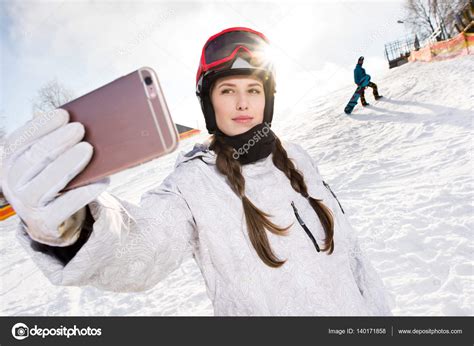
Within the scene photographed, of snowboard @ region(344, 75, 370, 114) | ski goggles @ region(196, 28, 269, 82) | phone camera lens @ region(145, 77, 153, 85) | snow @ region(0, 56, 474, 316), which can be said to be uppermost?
ski goggles @ region(196, 28, 269, 82)

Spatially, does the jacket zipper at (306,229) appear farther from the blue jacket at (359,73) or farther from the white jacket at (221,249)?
the blue jacket at (359,73)

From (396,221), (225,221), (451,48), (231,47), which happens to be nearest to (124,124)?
(225,221)

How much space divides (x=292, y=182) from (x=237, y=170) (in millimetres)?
302

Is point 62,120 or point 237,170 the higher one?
point 62,120

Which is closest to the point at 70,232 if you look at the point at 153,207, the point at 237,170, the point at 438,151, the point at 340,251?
the point at 153,207

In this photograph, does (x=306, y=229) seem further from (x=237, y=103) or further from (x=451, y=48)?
(x=451, y=48)

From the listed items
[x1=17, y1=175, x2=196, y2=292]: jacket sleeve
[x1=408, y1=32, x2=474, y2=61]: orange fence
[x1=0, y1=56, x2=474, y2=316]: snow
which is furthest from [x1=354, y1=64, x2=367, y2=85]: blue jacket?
[x1=17, y1=175, x2=196, y2=292]: jacket sleeve

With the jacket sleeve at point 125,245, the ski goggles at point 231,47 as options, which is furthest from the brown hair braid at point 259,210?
the ski goggles at point 231,47

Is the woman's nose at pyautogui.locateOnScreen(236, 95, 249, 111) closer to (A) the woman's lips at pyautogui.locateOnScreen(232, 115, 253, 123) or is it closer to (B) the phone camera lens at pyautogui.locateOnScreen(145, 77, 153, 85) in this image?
(A) the woman's lips at pyautogui.locateOnScreen(232, 115, 253, 123)

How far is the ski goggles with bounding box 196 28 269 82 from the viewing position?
162 centimetres

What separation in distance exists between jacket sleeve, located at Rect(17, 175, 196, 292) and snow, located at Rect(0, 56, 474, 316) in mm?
935

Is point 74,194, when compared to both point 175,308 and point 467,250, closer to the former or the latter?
point 175,308

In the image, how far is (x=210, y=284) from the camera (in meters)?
1.14

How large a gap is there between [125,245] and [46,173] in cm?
30
